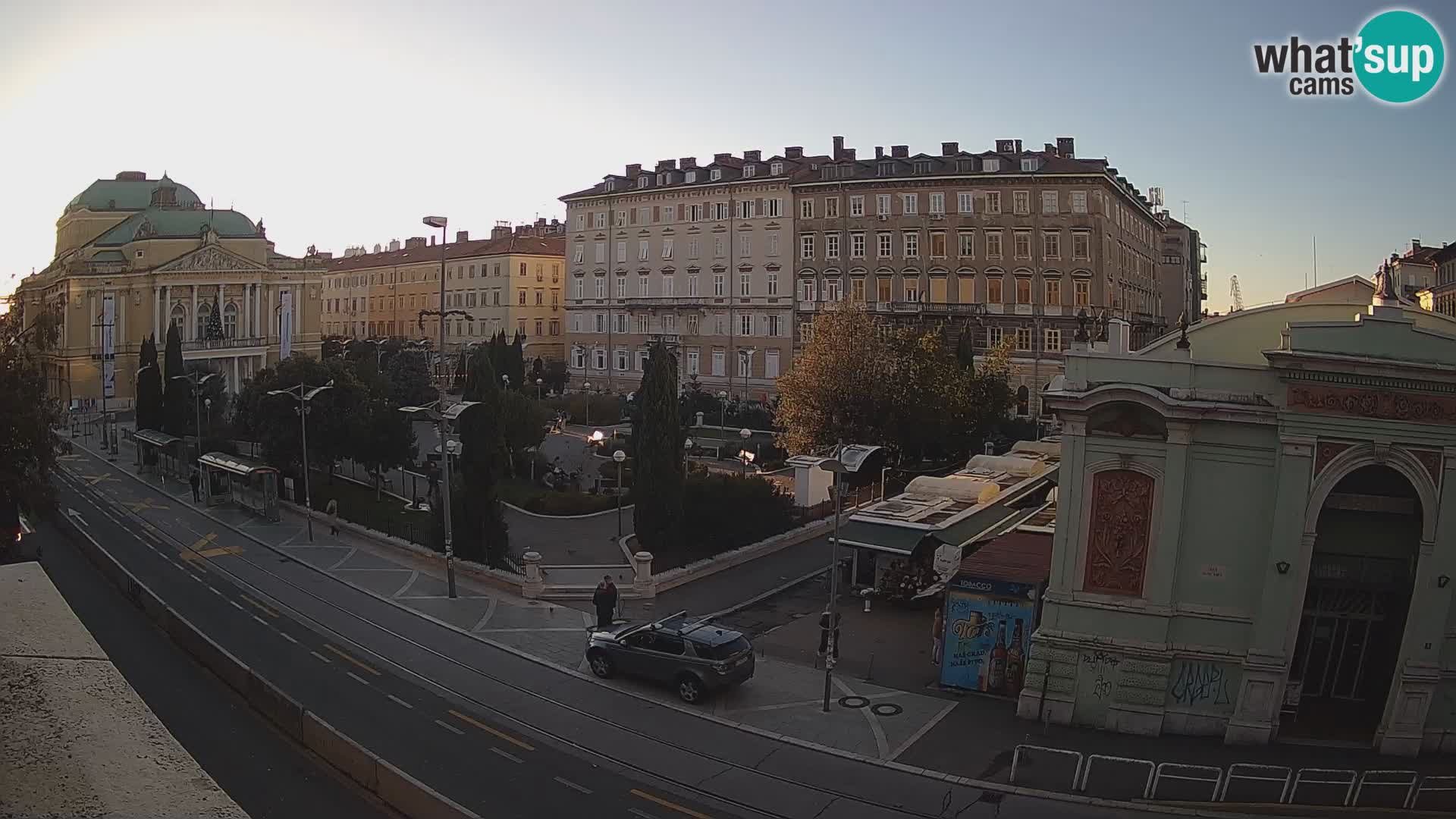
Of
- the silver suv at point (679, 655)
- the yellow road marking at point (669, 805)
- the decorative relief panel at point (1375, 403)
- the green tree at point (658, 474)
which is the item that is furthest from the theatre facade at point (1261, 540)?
the green tree at point (658, 474)

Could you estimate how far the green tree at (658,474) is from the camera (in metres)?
33.2

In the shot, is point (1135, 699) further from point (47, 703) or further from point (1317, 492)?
point (47, 703)

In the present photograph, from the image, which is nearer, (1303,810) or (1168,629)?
(1303,810)

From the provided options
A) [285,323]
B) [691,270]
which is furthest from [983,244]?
[285,323]

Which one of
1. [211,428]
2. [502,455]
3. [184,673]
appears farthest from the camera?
[211,428]

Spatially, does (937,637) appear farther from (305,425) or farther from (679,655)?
(305,425)

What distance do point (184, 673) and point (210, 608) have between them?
6020 millimetres

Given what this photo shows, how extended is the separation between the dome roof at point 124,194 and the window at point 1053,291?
82.4 m

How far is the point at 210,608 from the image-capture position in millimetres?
28266

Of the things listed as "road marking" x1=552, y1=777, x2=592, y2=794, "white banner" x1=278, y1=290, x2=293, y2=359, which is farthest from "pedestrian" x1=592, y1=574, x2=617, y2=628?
"white banner" x1=278, y1=290, x2=293, y2=359

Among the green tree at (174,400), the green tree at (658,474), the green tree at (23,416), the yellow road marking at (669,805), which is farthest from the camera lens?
the green tree at (174,400)

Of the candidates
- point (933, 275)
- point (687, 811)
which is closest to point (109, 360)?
point (933, 275)

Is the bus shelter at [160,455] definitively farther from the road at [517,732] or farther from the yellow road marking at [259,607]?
the yellow road marking at [259,607]

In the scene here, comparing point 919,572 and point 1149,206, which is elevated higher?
point 1149,206
